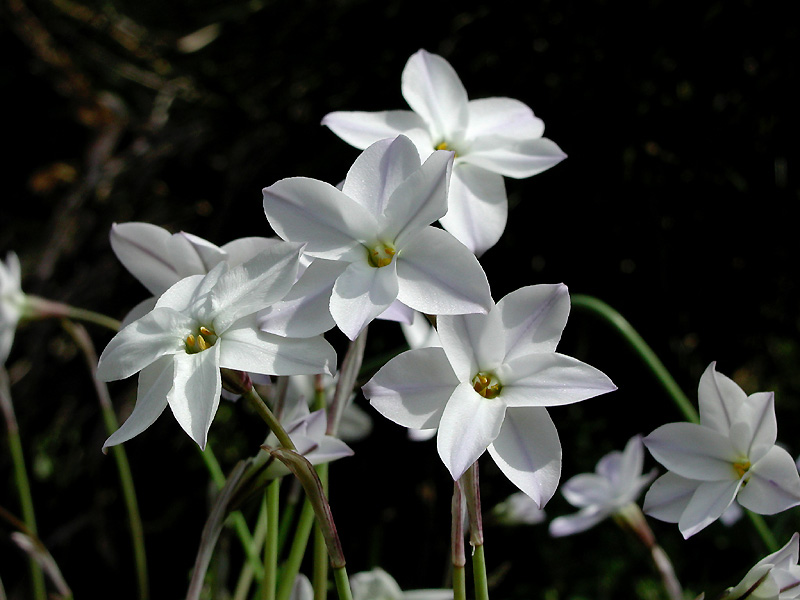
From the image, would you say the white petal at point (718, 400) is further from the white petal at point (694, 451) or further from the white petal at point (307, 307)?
the white petal at point (307, 307)

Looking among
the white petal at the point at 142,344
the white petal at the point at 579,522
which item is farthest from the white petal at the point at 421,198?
the white petal at the point at 579,522

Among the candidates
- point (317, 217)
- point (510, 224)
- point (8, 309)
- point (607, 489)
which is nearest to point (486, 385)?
point (317, 217)

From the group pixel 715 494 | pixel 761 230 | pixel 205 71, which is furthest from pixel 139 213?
pixel 715 494

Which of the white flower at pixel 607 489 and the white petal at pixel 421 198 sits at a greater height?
the white petal at pixel 421 198

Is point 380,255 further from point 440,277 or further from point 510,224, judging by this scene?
point 510,224

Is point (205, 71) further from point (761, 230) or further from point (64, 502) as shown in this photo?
point (761, 230)

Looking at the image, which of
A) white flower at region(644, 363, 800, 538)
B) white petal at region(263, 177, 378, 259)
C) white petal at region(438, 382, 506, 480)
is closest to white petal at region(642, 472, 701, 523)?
white flower at region(644, 363, 800, 538)

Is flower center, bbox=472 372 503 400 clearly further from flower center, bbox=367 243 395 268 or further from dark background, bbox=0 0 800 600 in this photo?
dark background, bbox=0 0 800 600
